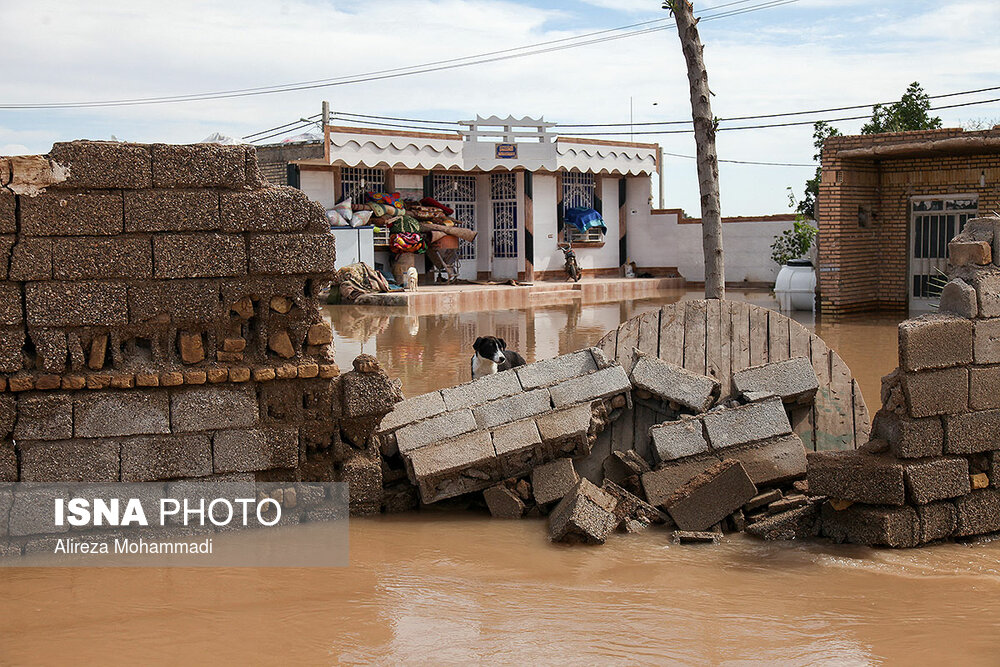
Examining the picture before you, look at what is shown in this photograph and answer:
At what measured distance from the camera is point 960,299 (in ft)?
17.9

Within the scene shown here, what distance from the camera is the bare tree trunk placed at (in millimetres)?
10148

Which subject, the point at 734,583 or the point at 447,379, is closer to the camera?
the point at 734,583

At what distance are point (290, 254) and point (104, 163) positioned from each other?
1.11 m

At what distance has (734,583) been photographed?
16.0 ft

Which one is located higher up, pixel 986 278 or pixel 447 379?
pixel 986 278

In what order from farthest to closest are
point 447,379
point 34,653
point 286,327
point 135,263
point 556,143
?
point 556,143 → point 447,379 → point 286,327 → point 135,263 → point 34,653

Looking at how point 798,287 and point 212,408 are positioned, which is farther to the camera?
point 798,287

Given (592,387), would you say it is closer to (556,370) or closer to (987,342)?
(556,370)

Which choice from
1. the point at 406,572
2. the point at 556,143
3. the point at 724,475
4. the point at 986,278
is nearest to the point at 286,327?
the point at 406,572

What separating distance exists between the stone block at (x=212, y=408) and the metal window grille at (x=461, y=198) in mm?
21028

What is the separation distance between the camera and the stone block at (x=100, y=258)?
518 cm

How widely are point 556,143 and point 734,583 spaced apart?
22.7 metres

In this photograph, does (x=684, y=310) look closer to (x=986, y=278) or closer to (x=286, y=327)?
(x=986, y=278)

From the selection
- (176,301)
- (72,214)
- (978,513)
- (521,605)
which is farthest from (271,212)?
(978,513)
